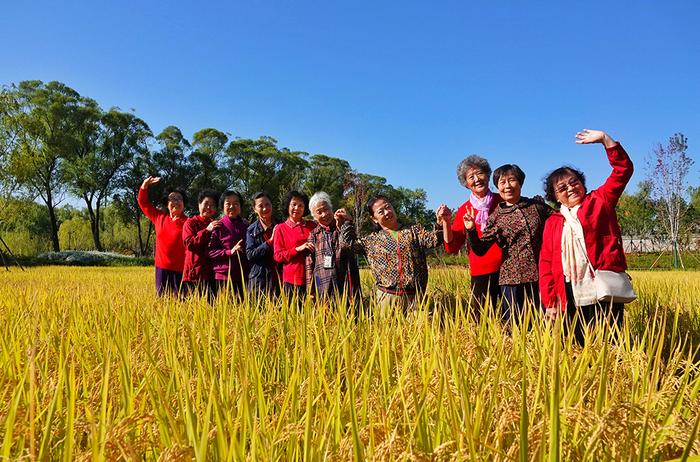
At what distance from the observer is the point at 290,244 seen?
402 centimetres

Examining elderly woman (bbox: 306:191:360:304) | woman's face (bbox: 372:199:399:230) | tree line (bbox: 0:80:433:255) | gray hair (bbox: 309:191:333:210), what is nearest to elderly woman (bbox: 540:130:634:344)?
woman's face (bbox: 372:199:399:230)

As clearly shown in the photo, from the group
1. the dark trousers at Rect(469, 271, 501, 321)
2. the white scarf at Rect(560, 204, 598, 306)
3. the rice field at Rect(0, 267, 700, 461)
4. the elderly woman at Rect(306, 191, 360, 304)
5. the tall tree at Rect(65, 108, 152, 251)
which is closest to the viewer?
the rice field at Rect(0, 267, 700, 461)

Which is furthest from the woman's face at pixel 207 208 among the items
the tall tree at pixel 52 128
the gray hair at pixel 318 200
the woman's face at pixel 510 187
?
the tall tree at pixel 52 128

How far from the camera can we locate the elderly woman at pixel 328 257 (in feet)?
12.0

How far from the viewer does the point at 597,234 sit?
267 centimetres

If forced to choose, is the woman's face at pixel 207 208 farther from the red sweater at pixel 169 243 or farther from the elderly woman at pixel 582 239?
the elderly woman at pixel 582 239

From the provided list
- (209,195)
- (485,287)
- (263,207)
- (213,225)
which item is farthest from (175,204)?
(485,287)

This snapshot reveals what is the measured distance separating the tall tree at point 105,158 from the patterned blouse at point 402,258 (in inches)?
1212

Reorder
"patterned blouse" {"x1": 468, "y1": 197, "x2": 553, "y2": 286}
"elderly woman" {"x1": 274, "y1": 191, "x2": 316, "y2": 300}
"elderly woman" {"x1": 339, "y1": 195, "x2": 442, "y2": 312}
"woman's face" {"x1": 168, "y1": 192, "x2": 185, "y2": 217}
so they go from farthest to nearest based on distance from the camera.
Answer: "woman's face" {"x1": 168, "y1": 192, "x2": 185, "y2": 217}
"elderly woman" {"x1": 274, "y1": 191, "x2": 316, "y2": 300}
"elderly woman" {"x1": 339, "y1": 195, "x2": 442, "y2": 312}
"patterned blouse" {"x1": 468, "y1": 197, "x2": 553, "y2": 286}

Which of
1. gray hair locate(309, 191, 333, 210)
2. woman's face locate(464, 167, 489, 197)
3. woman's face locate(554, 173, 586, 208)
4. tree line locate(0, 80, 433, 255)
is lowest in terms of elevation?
woman's face locate(554, 173, 586, 208)

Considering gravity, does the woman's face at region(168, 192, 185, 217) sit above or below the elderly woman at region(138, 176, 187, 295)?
above

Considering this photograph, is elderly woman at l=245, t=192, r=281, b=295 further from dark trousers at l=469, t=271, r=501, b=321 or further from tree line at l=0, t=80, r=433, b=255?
tree line at l=0, t=80, r=433, b=255

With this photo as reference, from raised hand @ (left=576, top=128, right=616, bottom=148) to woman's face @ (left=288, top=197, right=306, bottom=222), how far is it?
2327 mm

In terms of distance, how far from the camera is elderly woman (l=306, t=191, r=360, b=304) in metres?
3.67
